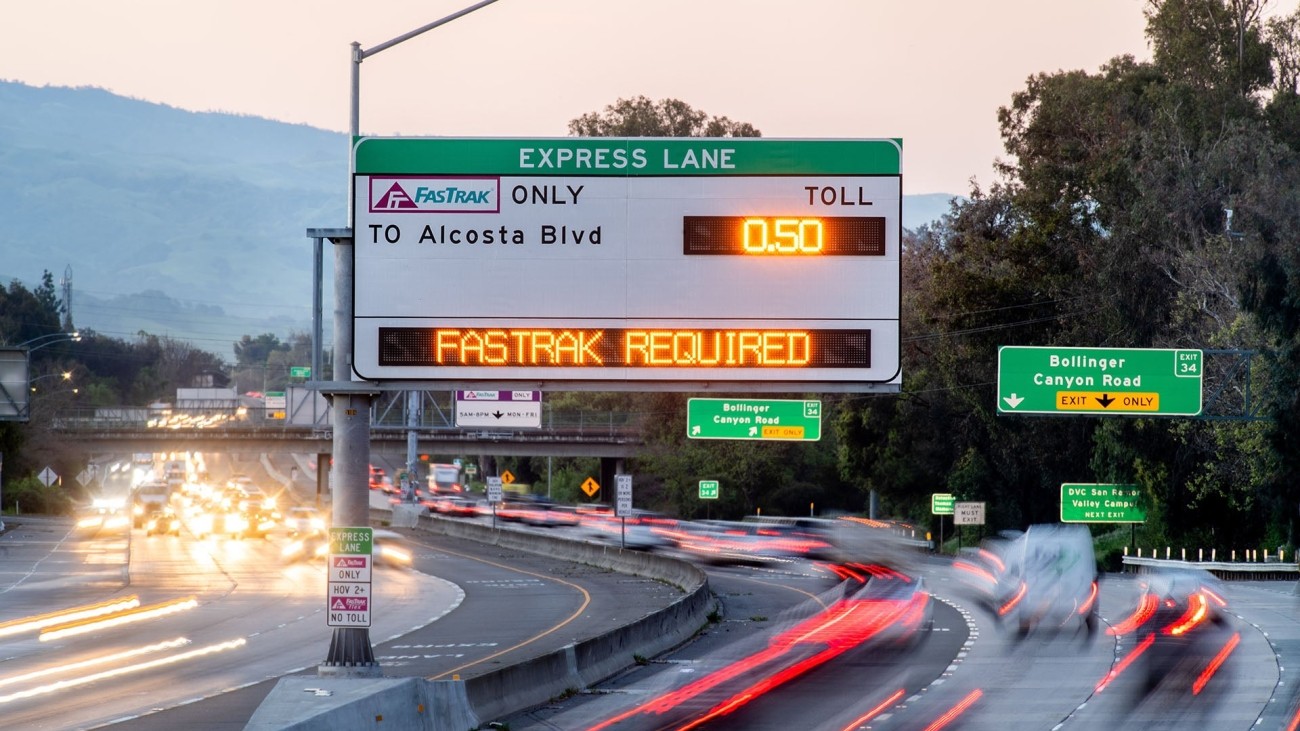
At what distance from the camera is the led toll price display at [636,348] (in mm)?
18891

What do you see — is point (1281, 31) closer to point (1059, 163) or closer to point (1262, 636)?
point (1059, 163)

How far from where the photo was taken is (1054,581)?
113 ft

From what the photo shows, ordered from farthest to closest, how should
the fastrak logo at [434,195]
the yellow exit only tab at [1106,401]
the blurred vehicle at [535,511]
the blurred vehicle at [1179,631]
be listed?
the blurred vehicle at [535,511]
the yellow exit only tab at [1106,401]
the blurred vehicle at [1179,631]
the fastrak logo at [434,195]

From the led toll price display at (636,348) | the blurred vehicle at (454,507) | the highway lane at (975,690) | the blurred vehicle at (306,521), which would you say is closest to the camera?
the led toll price display at (636,348)

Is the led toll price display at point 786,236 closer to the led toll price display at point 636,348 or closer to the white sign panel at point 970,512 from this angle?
the led toll price display at point 636,348

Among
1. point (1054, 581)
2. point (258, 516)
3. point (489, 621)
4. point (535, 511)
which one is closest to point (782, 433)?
point (489, 621)

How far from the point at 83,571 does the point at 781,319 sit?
44.4 m

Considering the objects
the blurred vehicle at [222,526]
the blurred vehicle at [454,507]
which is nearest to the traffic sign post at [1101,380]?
the blurred vehicle at [222,526]

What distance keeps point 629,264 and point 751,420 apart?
132 feet

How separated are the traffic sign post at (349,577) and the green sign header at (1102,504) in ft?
156

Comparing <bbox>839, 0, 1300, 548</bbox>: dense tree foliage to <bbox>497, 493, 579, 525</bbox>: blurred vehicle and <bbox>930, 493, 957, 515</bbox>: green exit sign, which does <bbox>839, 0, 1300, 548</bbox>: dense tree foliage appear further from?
<bbox>497, 493, 579, 525</bbox>: blurred vehicle

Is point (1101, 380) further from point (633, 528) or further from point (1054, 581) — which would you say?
point (633, 528)

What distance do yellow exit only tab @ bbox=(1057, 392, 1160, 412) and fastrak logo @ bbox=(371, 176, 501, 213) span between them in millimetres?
25756

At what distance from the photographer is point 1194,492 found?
64.4 meters
